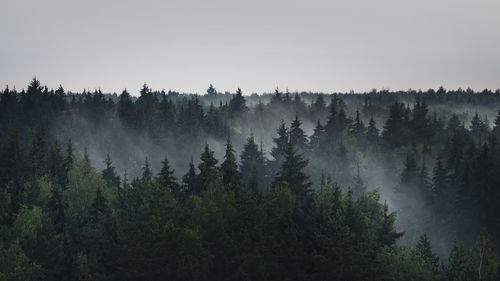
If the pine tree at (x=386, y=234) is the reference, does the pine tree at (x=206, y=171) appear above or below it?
above

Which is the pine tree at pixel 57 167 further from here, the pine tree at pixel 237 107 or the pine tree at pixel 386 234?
the pine tree at pixel 237 107

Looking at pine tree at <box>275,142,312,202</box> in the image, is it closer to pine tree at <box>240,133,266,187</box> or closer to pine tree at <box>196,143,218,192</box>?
pine tree at <box>196,143,218,192</box>

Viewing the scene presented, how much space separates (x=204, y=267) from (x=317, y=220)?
12020 mm

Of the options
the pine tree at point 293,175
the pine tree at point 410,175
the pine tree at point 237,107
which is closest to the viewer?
the pine tree at point 293,175

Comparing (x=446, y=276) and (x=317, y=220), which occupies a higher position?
(x=317, y=220)

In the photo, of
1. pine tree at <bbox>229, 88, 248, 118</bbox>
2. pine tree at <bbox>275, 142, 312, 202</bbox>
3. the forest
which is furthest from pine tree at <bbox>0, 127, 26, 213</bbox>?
pine tree at <bbox>229, 88, 248, 118</bbox>

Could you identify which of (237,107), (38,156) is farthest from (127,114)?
(38,156)

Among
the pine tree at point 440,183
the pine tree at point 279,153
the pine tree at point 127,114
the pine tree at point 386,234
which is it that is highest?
the pine tree at point 127,114

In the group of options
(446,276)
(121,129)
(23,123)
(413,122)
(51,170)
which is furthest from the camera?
(121,129)

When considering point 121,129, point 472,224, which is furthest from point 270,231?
point 121,129

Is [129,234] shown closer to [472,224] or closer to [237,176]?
[237,176]

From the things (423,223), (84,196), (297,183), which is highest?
(297,183)

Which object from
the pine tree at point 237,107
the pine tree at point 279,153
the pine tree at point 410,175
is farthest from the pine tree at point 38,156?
the pine tree at point 237,107

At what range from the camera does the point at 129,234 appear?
53469mm
